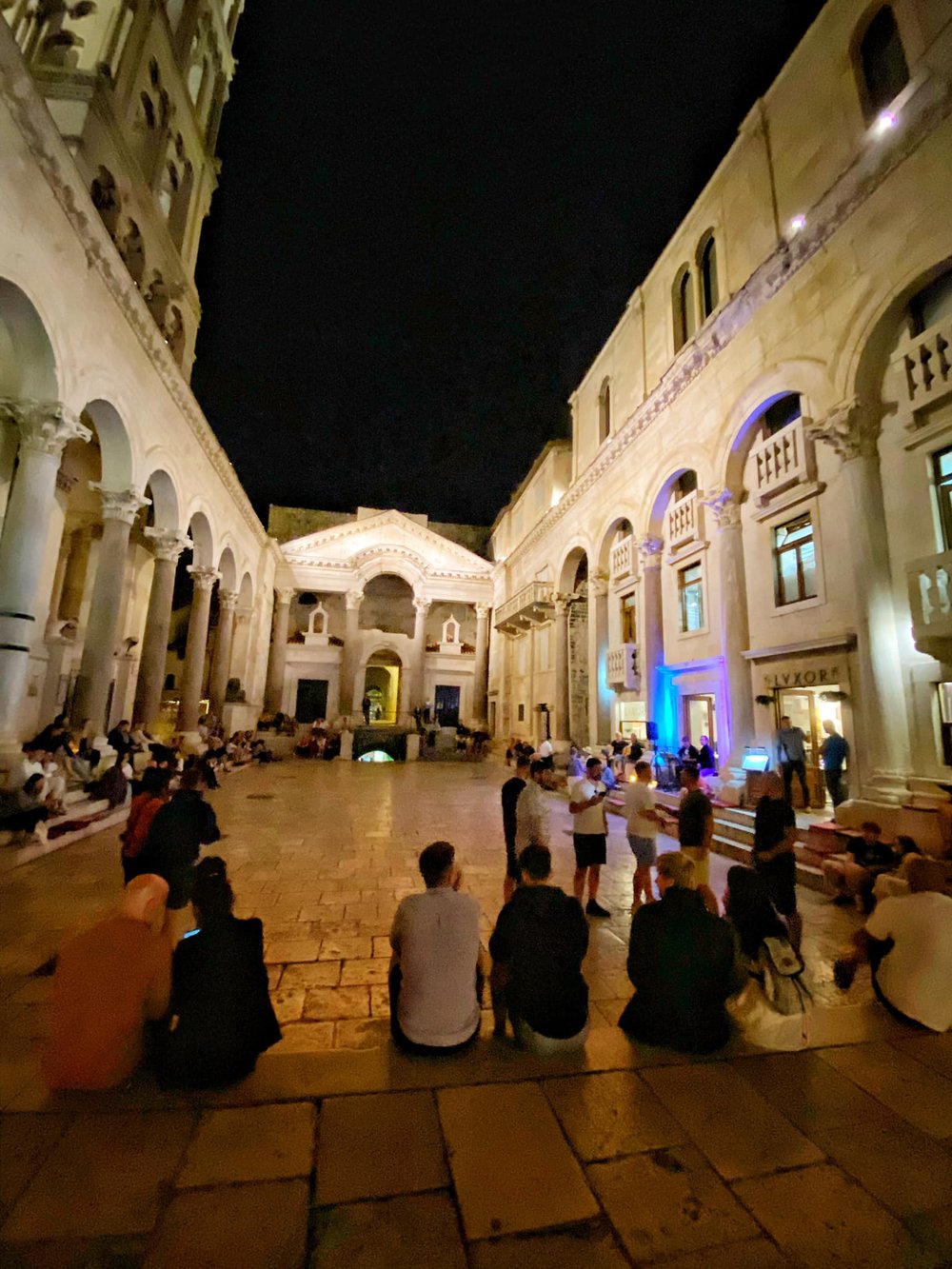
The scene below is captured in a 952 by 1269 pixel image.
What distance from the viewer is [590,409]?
773 inches

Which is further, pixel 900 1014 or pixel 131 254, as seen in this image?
pixel 131 254

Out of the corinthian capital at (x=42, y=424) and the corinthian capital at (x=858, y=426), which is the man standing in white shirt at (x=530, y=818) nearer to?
the corinthian capital at (x=858, y=426)

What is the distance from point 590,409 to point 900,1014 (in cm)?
1938

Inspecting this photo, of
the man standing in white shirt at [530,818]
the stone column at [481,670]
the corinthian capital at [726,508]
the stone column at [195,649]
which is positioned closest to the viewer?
the man standing in white shirt at [530,818]

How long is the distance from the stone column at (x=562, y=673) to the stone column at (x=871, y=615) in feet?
37.0

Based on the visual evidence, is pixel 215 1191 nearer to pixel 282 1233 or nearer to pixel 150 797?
Answer: pixel 282 1233

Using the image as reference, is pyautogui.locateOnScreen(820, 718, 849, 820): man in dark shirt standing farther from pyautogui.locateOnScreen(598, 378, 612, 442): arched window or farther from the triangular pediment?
the triangular pediment

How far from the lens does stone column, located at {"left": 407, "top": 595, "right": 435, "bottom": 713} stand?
28.7 metres

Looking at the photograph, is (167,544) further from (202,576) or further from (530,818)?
(530,818)

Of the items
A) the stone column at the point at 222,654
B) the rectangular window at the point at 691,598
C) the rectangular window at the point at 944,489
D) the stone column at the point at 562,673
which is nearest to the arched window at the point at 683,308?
the rectangular window at the point at 691,598

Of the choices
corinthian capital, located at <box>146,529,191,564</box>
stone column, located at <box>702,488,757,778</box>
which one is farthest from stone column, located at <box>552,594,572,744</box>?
corinthian capital, located at <box>146,529,191,564</box>

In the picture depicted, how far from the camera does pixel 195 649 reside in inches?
693

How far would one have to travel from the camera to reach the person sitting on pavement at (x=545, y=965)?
280cm

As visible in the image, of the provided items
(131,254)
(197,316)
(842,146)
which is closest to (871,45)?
(842,146)
